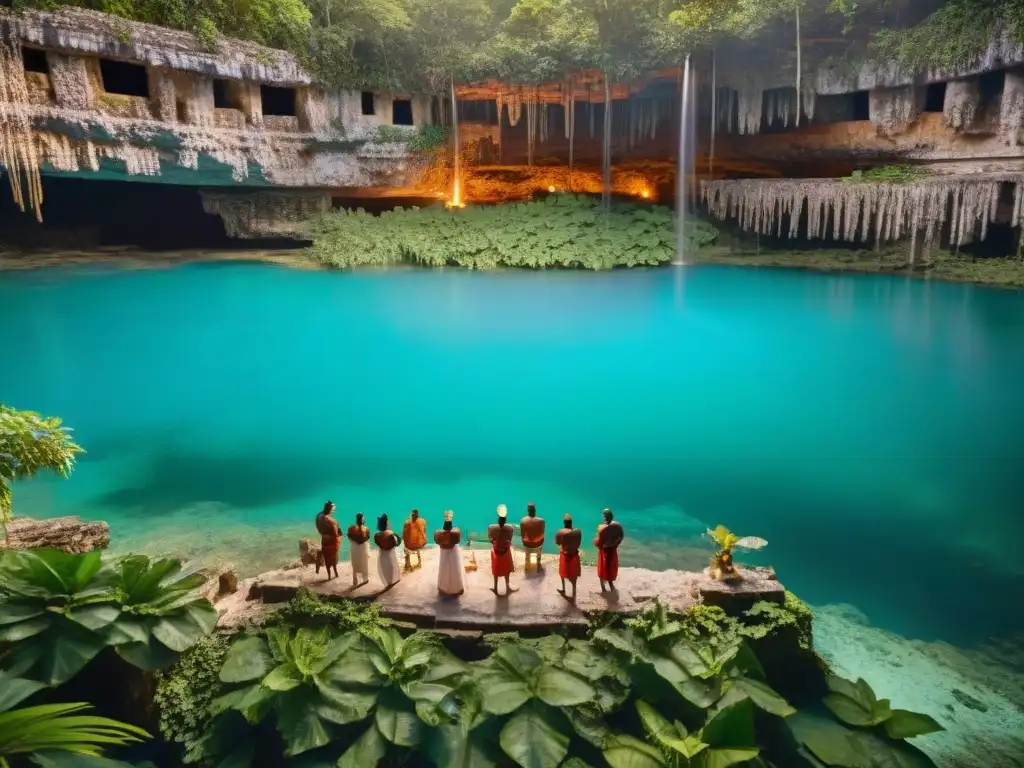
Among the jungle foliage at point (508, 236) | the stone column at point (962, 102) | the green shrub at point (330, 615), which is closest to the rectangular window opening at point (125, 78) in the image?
the jungle foliage at point (508, 236)

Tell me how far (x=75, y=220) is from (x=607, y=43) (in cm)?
1800

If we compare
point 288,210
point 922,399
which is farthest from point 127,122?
point 922,399

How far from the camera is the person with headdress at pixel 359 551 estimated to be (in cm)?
592

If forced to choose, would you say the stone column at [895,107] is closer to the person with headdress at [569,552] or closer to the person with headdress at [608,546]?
the person with headdress at [608,546]

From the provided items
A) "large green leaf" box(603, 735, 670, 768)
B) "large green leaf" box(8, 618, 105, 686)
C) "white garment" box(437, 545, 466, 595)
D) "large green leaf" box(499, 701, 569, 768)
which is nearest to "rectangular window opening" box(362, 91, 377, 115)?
"white garment" box(437, 545, 466, 595)

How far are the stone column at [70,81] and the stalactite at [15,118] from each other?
0.61 meters

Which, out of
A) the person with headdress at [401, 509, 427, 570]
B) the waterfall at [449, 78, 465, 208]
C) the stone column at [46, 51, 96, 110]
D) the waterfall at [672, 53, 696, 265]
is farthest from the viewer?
the waterfall at [449, 78, 465, 208]

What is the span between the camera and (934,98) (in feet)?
69.7

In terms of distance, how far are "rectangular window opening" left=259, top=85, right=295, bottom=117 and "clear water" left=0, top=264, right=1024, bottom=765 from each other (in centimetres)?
701

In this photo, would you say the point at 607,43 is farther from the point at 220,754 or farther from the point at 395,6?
the point at 220,754

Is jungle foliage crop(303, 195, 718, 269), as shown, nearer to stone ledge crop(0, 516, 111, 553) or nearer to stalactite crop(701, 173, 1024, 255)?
stalactite crop(701, 173, 1024, 255)

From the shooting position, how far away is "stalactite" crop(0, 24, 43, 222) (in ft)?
50.0

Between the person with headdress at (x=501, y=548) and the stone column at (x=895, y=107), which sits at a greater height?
the stone column at (x=895, y=107)

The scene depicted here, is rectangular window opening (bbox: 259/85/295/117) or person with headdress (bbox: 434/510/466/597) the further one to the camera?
rectangular window opening (bbox: 259/85/295/117)
